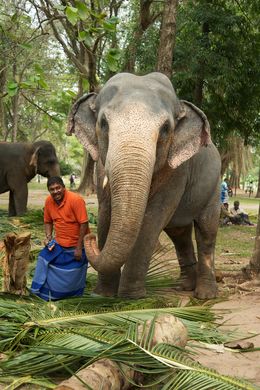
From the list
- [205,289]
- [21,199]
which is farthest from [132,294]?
[21,199]

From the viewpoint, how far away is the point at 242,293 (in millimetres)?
6426

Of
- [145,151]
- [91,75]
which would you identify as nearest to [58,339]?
[145,151]

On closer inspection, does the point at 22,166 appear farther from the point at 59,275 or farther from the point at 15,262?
the point at 15,262

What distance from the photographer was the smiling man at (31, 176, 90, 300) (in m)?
5.31

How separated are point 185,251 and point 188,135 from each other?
2.12 meters

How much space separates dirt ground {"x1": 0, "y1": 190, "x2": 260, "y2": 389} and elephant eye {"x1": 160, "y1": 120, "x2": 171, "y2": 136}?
168cm

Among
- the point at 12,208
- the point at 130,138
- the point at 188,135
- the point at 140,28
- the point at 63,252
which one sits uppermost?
the point at 140,28

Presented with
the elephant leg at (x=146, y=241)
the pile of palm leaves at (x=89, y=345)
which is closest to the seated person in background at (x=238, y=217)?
the elephant leg at (x=146, y=241)

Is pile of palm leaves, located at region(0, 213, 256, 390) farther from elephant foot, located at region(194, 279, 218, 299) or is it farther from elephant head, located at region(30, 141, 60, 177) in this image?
elephant head, located at region(30, 141, 60, 177)

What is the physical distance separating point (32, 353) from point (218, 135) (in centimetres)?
1233

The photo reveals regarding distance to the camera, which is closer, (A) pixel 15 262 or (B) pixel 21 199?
(A) pixel 15 262

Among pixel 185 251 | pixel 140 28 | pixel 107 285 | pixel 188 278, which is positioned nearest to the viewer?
pixel 107 285

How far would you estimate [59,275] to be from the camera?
5316 mm

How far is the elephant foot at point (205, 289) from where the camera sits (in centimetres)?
628
